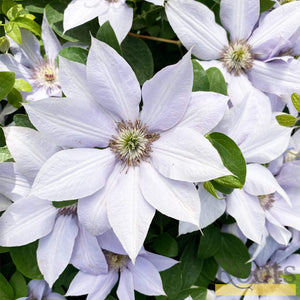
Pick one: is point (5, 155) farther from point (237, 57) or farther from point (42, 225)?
point (237, 57)

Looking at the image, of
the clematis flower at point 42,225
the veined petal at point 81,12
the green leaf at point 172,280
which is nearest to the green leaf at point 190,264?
the green leaf at point 172,280

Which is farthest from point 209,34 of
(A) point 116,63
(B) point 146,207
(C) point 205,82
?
(B) point 146,207

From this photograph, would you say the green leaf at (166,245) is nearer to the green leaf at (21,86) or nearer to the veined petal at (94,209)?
the veined petal at (94,209)

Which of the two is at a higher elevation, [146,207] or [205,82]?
[205,82]

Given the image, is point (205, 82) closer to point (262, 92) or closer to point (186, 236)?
point (262, 92)

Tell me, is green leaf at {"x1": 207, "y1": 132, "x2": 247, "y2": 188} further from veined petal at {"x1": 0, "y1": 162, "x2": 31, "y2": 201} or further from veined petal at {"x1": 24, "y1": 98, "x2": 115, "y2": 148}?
veined petal at {"x1": 0, "y1": 162, "x2": 31, "y2": 201}

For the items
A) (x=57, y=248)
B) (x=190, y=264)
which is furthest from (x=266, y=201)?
(x=57, y=248)
